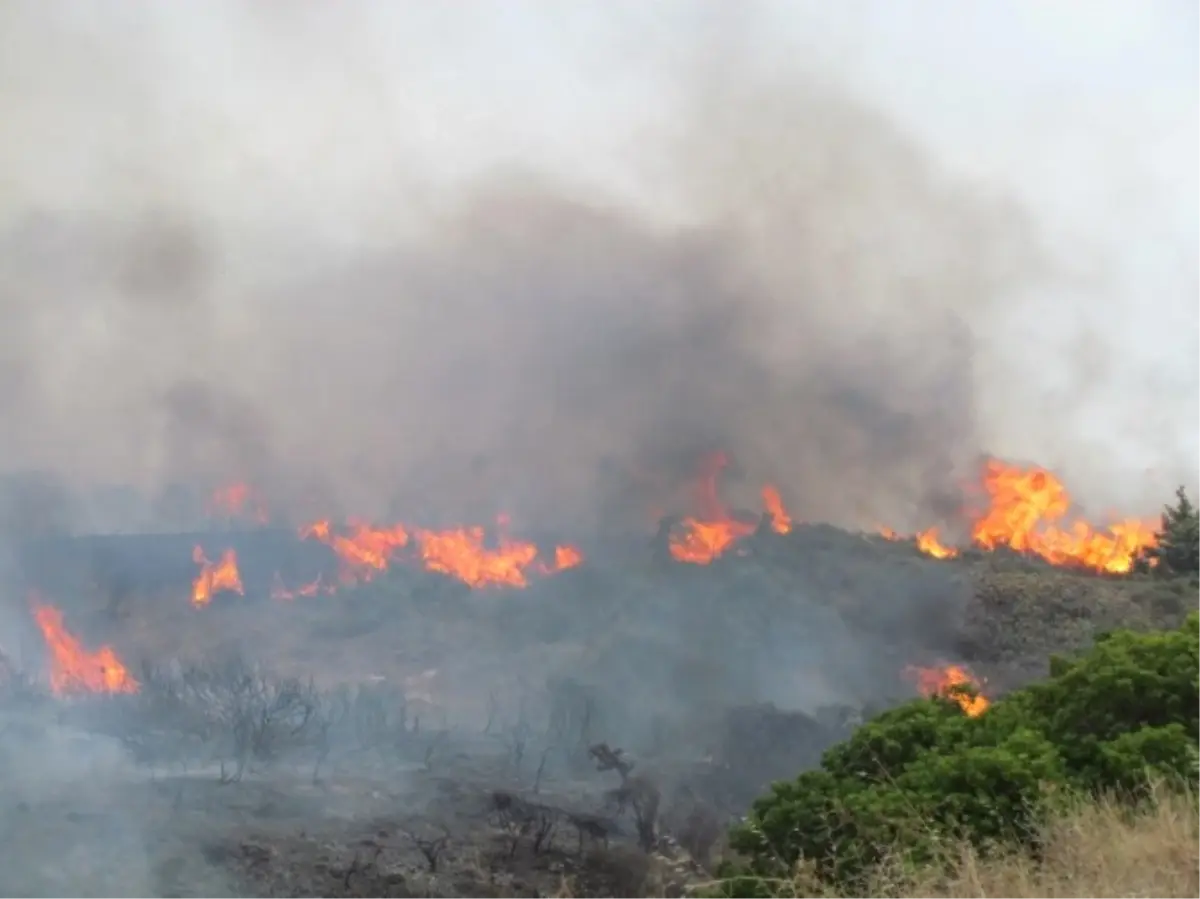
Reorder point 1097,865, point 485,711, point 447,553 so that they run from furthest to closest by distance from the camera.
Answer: point 447,553
point 485,711
point 1097,865

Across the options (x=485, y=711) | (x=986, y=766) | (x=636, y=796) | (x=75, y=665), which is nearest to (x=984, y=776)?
(x=986, y=766)

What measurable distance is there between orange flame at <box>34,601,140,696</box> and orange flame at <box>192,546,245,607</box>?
438 centimetres

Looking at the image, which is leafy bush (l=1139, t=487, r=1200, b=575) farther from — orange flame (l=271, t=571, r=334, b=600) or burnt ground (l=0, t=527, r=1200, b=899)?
orange flame (l=271, t=571, r=334, b=600)

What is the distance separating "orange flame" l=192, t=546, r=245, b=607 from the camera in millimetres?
30859

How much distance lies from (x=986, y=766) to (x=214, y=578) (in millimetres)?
27876

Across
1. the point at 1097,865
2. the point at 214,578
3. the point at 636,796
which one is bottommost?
the point at 1097,865

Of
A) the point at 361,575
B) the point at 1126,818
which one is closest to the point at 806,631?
the point at 361,575

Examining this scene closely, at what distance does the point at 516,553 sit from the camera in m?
34.9

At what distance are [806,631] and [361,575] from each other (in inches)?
542

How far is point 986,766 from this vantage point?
7.39 metres

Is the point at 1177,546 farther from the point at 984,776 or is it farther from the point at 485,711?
the point at 984,776

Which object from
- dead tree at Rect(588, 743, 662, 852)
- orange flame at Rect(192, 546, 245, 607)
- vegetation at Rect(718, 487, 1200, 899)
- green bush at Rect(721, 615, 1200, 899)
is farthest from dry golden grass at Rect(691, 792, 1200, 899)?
orange flame at Rect(192, 546, 245, 607)

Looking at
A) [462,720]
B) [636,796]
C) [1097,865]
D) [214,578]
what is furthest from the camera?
[214,578]

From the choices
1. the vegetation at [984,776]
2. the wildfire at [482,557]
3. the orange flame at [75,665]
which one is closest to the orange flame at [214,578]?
the orange flame at [75,665]
